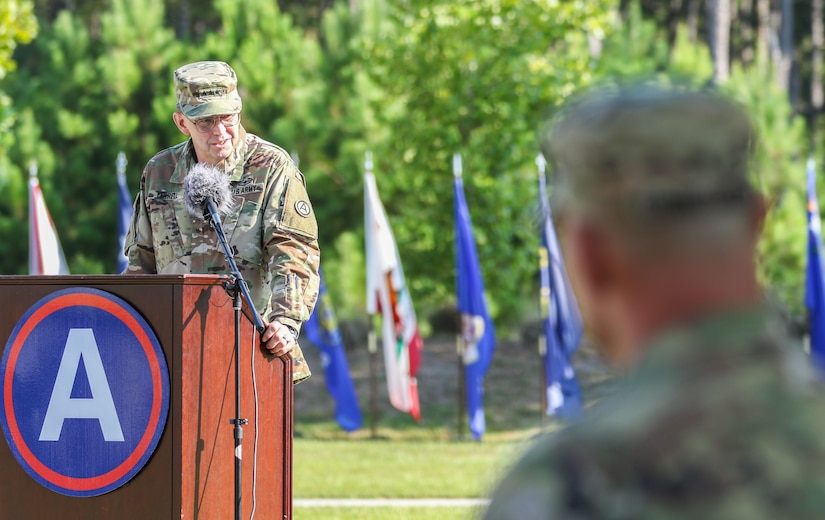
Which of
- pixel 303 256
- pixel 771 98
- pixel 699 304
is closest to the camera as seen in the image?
pixel 699 304

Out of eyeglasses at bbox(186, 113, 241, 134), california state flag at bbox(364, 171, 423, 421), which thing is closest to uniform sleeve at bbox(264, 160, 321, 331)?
eyeglasses at bbox(186, 113, 241, 134)

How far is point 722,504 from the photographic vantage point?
1.13 m

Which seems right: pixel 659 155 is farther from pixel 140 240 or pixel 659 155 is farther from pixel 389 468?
pixel 389 468

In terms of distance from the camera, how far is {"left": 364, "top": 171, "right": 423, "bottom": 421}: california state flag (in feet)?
→ 37.5

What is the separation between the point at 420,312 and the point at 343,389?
2740mm

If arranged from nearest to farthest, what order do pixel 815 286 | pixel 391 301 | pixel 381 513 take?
1. pixel 381 513
2. pixel 815 286
3. pixel 391 301

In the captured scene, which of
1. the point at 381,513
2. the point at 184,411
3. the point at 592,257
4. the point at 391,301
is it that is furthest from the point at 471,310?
the point at 592,257

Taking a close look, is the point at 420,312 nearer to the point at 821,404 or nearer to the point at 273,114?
the point at 273,114

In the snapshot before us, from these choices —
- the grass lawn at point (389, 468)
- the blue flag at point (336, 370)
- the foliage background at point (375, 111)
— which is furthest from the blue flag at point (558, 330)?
the blue flag at point (336, 370)

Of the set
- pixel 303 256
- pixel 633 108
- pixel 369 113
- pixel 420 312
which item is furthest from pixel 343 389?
pixel 633 108

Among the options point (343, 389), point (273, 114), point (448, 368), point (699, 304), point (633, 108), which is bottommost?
point (448, 368)

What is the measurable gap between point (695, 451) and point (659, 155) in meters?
0.29

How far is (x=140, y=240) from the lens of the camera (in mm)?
4418

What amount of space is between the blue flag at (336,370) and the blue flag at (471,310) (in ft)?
4.65
